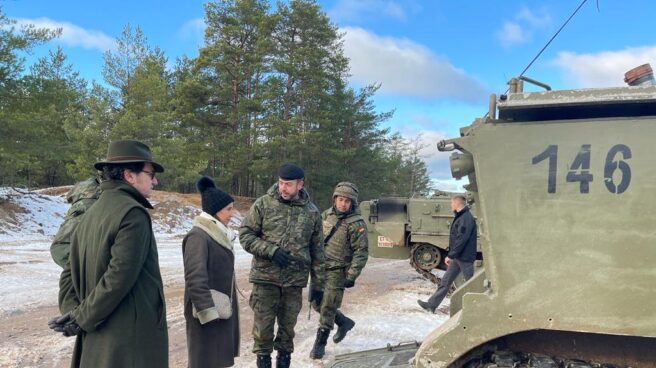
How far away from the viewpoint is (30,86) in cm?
1667

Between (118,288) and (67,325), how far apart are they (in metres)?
0.36

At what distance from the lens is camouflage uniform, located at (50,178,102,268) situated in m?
3.95

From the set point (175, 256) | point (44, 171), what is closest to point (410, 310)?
point (175, 256)

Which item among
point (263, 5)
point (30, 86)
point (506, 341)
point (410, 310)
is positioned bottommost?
point (410, 310)

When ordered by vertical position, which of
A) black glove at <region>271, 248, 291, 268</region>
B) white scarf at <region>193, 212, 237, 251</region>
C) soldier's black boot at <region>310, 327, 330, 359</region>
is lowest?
soldier's black boot at <region>310, 327, 330, 359</region>

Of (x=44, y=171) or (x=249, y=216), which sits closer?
(x=249, y=216)

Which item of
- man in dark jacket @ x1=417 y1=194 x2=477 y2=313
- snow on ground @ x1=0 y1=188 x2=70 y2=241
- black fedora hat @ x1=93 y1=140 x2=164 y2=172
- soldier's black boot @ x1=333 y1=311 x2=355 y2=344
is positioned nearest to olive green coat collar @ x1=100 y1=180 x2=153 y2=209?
black fedora hat @ x1=93 y1=140 x2=164 y2=172

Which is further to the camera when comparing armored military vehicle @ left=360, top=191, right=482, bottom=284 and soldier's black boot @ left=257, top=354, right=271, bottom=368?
armored military vehicle @ left=360, top=191, right=482, bottom=284

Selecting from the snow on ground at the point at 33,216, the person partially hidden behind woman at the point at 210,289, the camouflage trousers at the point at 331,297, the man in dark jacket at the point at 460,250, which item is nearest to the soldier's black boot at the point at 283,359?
the person partially hidden behind woman at the point at 210,289

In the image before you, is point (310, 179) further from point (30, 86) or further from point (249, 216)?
point (249, 216)

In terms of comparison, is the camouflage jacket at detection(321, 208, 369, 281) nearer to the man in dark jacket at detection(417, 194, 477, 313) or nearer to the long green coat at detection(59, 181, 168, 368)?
the man in dark jacket at detection(417, 194, 477, 313)

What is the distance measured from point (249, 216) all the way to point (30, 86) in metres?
15.0

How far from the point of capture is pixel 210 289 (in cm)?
365

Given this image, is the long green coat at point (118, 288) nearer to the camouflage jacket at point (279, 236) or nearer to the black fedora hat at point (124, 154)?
the black fedora hat at point (124, 154)
